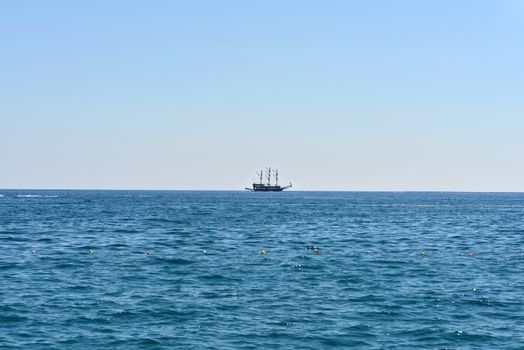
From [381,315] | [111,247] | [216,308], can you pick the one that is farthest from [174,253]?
[381,315]

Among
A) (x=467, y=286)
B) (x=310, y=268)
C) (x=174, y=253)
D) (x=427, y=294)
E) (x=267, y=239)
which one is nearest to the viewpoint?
(x=427, y=294)

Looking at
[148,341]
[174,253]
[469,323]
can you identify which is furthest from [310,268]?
[148,341]

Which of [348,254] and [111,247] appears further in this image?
[111,247]

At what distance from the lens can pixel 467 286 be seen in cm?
3975

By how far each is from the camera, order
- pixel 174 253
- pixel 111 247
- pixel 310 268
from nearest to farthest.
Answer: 1. pixel 310 268
2. pixel 174 253
3. pixel 111 247

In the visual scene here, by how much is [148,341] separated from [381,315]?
38.1ft

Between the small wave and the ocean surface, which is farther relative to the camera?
the small wave

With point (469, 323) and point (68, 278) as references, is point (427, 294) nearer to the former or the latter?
point (469, 323)

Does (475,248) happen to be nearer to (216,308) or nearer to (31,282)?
(216,308)

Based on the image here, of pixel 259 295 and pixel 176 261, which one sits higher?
pixel 176 261

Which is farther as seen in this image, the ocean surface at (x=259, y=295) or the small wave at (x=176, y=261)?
the small wave at (x=176, y=261)

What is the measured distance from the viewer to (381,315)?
104ft

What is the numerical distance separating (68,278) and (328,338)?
20.5m

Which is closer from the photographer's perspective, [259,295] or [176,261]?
[259,295]
